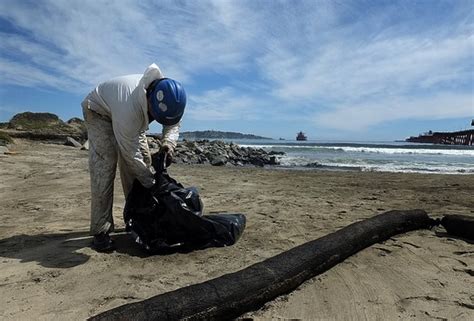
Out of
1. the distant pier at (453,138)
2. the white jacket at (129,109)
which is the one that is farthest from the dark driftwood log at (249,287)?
the distant pier at (453,138)

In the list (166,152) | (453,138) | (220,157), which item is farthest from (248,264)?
(453,138)

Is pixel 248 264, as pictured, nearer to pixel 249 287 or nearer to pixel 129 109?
pixel 249 287

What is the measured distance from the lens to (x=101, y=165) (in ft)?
12.9

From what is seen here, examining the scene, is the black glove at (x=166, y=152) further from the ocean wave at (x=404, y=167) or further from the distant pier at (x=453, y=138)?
the distant pier at (x=453, y=138)

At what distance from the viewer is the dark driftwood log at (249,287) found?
2367 millimetres

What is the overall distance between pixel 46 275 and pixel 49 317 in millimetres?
763

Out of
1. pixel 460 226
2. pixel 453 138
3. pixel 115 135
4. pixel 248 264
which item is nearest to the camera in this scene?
pixel 248 264

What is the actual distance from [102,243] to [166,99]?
5.10 ft

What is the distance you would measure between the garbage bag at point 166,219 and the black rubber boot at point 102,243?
0.22 metres

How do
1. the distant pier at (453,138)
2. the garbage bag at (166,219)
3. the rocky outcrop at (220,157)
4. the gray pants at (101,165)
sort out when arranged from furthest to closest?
the distant pier at (453,138), the rocky outcrop at (220,157), the gray pants at (101,165), the garbage bag at (166,219)

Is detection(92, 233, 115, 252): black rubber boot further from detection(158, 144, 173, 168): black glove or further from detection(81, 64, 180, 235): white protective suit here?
detection(158, 144, 173, 168): black glove

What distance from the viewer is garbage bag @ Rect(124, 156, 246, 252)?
3799 millimetres

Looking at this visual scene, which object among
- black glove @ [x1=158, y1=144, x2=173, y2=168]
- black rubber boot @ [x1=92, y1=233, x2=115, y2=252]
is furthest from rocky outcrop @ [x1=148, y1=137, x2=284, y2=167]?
black rubber boot @ [x1=92, y1=233, x2=115, y2=252]

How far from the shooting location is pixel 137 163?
3773 millimetres
